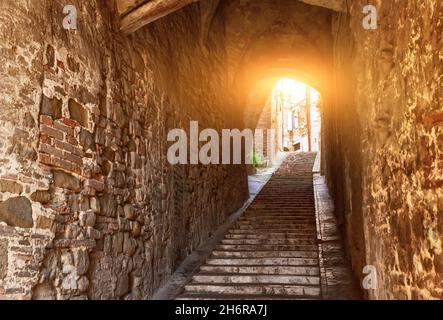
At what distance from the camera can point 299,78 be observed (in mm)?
11703

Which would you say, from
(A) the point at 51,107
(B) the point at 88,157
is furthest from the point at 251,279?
(A) the point at 51,107

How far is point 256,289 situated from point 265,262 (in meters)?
0.75

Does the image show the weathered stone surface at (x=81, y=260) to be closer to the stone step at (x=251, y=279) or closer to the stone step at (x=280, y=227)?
the stone step at (x=251, y=279)

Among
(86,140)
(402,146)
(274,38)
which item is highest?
(274,38)

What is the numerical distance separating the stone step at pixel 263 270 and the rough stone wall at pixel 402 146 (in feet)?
4.38

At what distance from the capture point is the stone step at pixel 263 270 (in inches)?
194

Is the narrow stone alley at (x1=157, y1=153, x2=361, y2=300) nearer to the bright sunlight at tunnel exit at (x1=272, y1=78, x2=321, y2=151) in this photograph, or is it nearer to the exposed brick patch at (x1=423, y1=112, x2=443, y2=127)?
the exposed brick patch at (x1=423, y1=112, x2=443, y2=127)

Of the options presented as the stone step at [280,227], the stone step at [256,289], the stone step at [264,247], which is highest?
the stone step at [280,227]

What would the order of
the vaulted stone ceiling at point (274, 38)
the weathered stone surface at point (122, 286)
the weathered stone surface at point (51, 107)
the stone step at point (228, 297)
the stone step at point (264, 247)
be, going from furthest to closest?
1. the vaulted stone ceiling at point (274, 38)
2. the stone step at point (264, 247)
3. the stone step at point (228, 297)
4. the weathered stone surface at point (122, 286)
5. the weathered stone surface at point (51, 107)

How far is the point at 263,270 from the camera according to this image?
16.5 ft

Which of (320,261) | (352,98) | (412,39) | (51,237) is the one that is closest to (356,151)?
(352,98)

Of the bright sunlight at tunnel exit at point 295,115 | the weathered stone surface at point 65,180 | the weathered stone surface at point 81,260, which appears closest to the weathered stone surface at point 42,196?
the weathered stone surface at point 65,180

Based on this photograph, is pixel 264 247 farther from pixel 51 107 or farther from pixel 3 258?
pixel 3 258

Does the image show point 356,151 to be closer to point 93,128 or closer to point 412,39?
point 412,39
